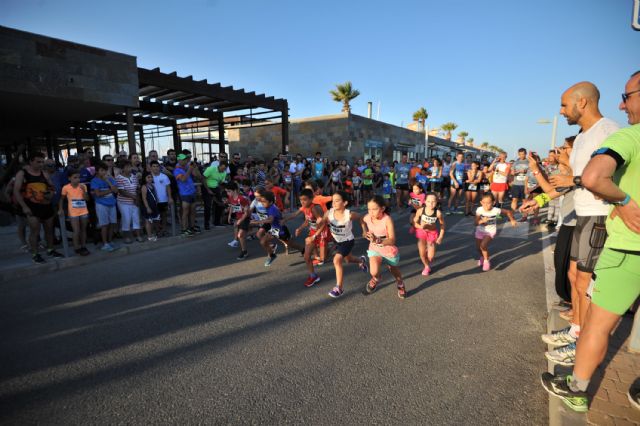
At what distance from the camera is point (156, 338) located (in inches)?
133

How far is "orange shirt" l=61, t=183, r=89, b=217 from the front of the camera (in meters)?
6.12

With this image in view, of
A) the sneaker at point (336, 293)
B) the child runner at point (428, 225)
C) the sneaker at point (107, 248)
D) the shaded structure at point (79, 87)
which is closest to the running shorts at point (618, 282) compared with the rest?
the sneaker at point (336, 293)

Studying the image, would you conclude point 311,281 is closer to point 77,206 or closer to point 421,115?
point 77,206

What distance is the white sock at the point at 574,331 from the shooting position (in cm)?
303

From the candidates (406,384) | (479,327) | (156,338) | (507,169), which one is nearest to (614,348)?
(479,327)

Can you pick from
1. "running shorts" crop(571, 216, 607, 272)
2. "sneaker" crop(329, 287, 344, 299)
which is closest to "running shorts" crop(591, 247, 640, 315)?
"running shorts" crop(571, 216, 607, 272)

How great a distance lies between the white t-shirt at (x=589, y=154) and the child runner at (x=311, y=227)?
3.22m

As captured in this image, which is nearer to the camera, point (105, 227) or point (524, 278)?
point (524, 278)

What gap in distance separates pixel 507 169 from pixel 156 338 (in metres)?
10.3

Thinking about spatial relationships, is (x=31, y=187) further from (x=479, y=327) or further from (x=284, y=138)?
(x=284, y=138)

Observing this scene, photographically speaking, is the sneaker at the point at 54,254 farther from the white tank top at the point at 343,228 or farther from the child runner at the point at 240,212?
the white tank top at the point at 343,228

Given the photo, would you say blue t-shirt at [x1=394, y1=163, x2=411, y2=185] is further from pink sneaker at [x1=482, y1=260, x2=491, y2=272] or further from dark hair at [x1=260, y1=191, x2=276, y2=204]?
dark hair at [x1=260, y1=191, x2=276, y2=204]

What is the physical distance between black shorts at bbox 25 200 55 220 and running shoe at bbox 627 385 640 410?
8.36m

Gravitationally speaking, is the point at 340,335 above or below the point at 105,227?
below
